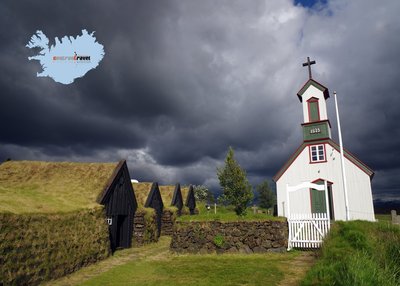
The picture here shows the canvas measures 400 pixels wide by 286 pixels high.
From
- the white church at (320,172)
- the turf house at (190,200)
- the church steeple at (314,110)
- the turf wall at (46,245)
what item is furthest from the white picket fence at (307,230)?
the turf house at (190,200)

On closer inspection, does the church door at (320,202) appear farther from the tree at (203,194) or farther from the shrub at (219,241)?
the tree at (203,194)

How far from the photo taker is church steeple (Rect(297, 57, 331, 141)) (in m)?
24.1

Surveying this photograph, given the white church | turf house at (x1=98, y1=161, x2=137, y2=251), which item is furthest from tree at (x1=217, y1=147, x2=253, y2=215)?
turf house at (x1=98, y1=161, x2=137, y2=251)

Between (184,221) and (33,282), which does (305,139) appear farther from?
(33,282)

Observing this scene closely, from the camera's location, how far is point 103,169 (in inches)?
736

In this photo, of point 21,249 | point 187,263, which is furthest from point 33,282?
point 187,263

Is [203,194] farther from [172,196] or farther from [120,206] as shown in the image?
[120,206]

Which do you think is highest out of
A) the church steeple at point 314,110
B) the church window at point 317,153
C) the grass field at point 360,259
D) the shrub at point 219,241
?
the church steeple at point 314,110

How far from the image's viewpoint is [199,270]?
36.9 ft

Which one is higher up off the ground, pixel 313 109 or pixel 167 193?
pixel 313 109

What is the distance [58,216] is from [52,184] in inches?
206

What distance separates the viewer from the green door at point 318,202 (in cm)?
2273

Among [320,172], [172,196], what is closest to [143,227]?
[172,196]

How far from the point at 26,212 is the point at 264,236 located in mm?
11370
